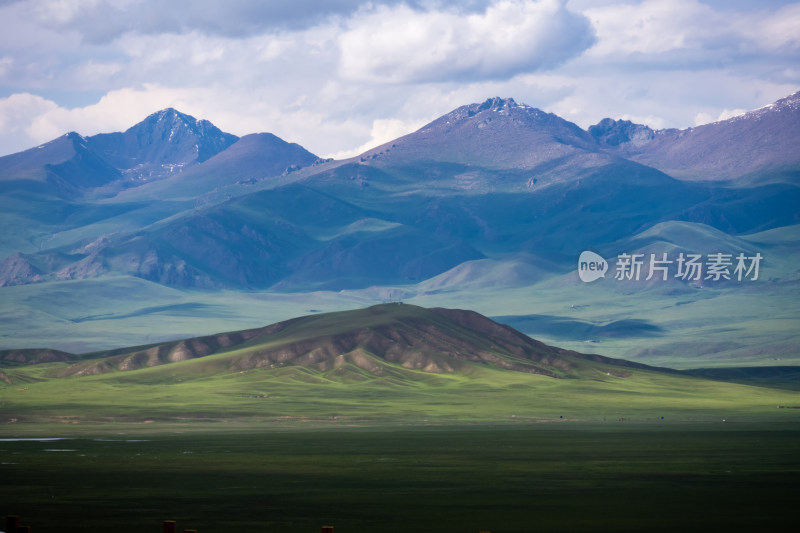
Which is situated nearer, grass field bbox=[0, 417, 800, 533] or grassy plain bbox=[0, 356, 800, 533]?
grass field bbox=[0, 417, 800, 533]

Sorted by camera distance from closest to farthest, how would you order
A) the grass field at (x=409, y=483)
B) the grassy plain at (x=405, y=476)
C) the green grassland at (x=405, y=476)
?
the grass field at (x=409, y=483) < the grassy plain at (x=405, y=476) < the green grassland at (x=405, y=476)

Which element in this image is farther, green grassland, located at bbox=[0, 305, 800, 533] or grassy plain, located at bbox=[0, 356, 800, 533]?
green grassland, located at bbox=[0, 305, 800, 533]

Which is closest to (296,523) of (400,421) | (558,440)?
(558,440)

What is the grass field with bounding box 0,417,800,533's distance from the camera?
66000 millimetres

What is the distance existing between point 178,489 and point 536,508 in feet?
77.2

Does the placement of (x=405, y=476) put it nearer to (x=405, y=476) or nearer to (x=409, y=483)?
(x=405, y=476)

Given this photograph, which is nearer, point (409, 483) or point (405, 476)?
point (409, 483)

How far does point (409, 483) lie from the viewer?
84.8m

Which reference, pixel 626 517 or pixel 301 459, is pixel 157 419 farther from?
pixel 626 517

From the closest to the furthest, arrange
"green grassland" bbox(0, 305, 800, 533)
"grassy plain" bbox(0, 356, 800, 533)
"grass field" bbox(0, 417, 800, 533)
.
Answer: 1. "grass field" bbox(0, 417, 800, 533)
2. "grassy plain" bbox(0, 356, 800, 533)
3. "green grassland" bbox(0, 305, 800, 533)

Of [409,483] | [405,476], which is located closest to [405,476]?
[405,476]

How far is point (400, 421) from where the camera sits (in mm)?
176125

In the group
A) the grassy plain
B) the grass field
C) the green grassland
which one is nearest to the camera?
the grass field

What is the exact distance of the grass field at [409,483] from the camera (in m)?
66.0
